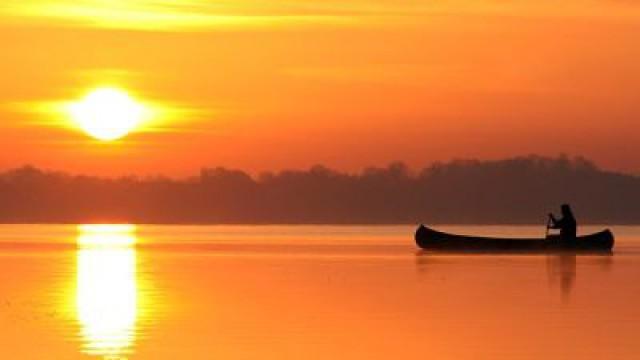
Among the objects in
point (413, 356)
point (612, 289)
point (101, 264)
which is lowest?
point (413, 356)

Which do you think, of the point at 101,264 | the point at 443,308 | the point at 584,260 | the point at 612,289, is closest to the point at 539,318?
the point at 443,308

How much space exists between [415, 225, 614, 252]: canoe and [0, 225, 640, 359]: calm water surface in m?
4.39

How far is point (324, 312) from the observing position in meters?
39.9

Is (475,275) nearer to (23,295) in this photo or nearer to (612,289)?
(612,289)

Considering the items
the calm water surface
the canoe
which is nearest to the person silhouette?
the canoe

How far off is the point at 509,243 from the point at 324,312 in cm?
4287

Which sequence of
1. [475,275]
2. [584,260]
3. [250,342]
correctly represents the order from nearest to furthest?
[250,342] → [475,275] → [584,260]

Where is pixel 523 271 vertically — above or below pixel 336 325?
above

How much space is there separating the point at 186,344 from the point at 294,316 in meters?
7.55

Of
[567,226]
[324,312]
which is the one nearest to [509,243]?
[567,226]

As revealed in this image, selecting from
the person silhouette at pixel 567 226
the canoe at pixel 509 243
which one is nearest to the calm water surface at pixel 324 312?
the person silhouette at pixel 567 226

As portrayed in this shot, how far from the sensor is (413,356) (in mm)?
29359

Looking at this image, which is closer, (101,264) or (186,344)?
(186,344)

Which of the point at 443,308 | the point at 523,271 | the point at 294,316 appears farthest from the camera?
the point at 523,271
